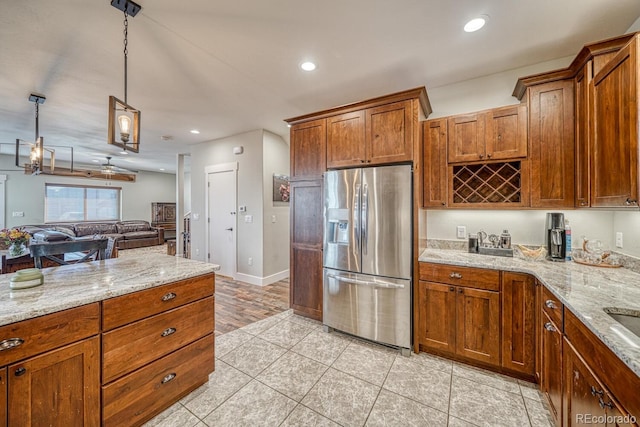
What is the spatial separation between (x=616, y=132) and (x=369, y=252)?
1864mm

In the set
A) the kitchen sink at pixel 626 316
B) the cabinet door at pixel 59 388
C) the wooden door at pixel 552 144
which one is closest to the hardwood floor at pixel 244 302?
the cabinet door at pixel 59 388

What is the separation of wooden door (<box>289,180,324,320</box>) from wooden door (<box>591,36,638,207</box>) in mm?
2262

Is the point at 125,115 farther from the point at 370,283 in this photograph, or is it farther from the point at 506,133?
the point at 506,133

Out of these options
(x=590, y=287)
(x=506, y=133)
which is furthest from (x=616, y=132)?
(x=590, y=287)

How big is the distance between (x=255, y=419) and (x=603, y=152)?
9.60 feet

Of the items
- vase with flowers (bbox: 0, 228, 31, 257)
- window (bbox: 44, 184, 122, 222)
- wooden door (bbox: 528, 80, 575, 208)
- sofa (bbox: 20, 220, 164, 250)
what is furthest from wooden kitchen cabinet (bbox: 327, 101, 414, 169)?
window (bbox: 44, 184, 122, 222)

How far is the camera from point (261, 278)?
4438 millimetres

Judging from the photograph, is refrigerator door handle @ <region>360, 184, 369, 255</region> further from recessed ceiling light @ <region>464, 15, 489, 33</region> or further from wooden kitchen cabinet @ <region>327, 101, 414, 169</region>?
recessed ceiling light @ <region>464, 15, 489, 33</region>

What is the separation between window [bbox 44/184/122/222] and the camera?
7.38 m

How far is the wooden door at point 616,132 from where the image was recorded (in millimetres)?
1389

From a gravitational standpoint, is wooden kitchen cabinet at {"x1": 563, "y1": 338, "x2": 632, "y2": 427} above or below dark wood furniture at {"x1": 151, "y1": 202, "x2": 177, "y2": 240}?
below

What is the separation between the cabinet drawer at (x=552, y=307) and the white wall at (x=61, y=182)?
10735 mm

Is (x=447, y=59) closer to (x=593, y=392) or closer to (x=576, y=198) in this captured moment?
(x=576, y=198)

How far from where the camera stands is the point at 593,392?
1.04 metres
